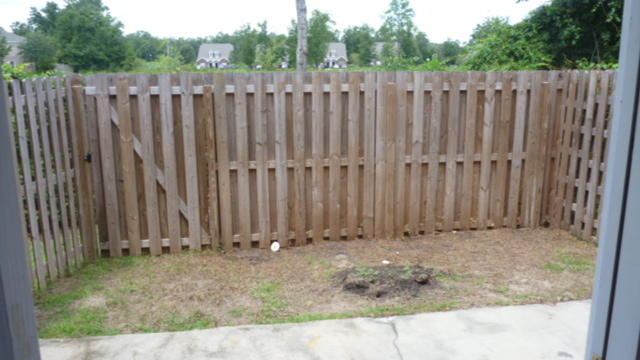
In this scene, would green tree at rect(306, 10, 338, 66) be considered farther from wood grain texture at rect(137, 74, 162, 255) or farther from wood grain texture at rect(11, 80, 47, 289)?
wood grain texture at rect(11, 80, 47, 289)

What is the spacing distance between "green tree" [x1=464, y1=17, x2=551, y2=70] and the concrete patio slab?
28.1 feet

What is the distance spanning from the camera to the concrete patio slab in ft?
11.7

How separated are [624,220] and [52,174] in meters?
4.87

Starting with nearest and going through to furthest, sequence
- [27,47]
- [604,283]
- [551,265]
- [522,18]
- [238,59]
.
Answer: [604,283]
[551,265]
[522,18]
[27,47]
[238,59]

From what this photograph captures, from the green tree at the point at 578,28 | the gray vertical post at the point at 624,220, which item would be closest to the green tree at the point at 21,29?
the green tree at the point at 578,28

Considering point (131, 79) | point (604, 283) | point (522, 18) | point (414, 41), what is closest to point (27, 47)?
point (414, 41)

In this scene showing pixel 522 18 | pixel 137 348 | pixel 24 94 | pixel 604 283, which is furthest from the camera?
pixel 522 18

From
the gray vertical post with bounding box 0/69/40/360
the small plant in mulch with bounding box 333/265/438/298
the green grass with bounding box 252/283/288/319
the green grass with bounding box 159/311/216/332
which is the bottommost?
the green grass with bounding box 252/283/288/319

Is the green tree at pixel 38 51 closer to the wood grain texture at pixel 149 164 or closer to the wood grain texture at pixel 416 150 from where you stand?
the wood grain texture at pixel 149 164

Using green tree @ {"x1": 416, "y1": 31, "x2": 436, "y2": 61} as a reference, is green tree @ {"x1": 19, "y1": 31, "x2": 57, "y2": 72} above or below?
below

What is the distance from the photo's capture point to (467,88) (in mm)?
6160

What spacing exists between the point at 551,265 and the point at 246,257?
10.7ft

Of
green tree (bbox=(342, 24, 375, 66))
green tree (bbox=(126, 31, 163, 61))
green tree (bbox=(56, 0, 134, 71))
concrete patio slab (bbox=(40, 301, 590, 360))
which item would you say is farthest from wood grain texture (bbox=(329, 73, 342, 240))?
green tree (bbox=(126, 31, 163, 61))

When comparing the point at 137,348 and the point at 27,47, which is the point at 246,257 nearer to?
the point at 137,348
